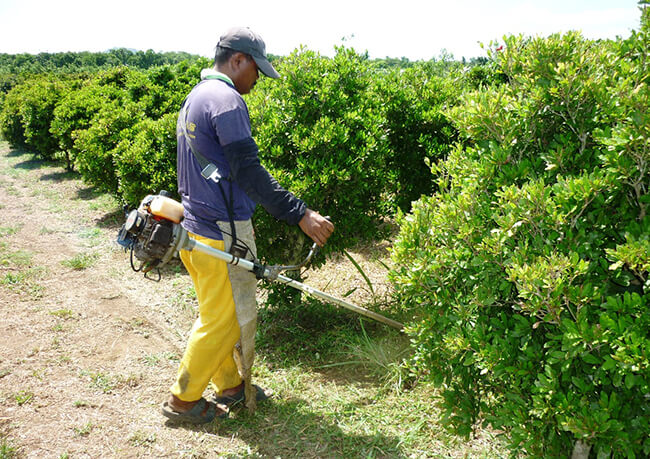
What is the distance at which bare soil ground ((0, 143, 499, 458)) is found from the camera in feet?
10.6

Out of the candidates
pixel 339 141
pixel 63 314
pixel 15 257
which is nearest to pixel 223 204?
pixel 339 141

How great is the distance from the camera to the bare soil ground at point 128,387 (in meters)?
3.22

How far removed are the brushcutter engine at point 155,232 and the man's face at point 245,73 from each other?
36.9 inches

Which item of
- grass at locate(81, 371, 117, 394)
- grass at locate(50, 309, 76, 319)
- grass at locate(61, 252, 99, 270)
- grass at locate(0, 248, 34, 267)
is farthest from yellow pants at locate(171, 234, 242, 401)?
grass at locate(0, 248, 34, 267)

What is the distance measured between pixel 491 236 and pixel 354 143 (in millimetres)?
2327

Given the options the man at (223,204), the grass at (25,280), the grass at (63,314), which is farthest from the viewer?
the grass at (25,280)

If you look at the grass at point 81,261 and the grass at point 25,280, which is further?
the grass at point 81,261

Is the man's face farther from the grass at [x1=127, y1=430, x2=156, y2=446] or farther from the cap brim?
the grass at [x1=127, y1=430, x2=156, y2=446]

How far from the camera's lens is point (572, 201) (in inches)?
82.3

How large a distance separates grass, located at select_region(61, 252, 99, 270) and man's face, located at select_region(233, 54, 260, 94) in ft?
14.7

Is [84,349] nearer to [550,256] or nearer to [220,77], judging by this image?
[220,77]

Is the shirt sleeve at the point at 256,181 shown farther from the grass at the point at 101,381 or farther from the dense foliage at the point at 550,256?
the grass at the point at 101,381

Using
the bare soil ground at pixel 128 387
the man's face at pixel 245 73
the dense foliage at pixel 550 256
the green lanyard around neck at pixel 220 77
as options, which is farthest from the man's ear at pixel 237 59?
the bare soil ground at pixel 128 387

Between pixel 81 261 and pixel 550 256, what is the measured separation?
248 inches
